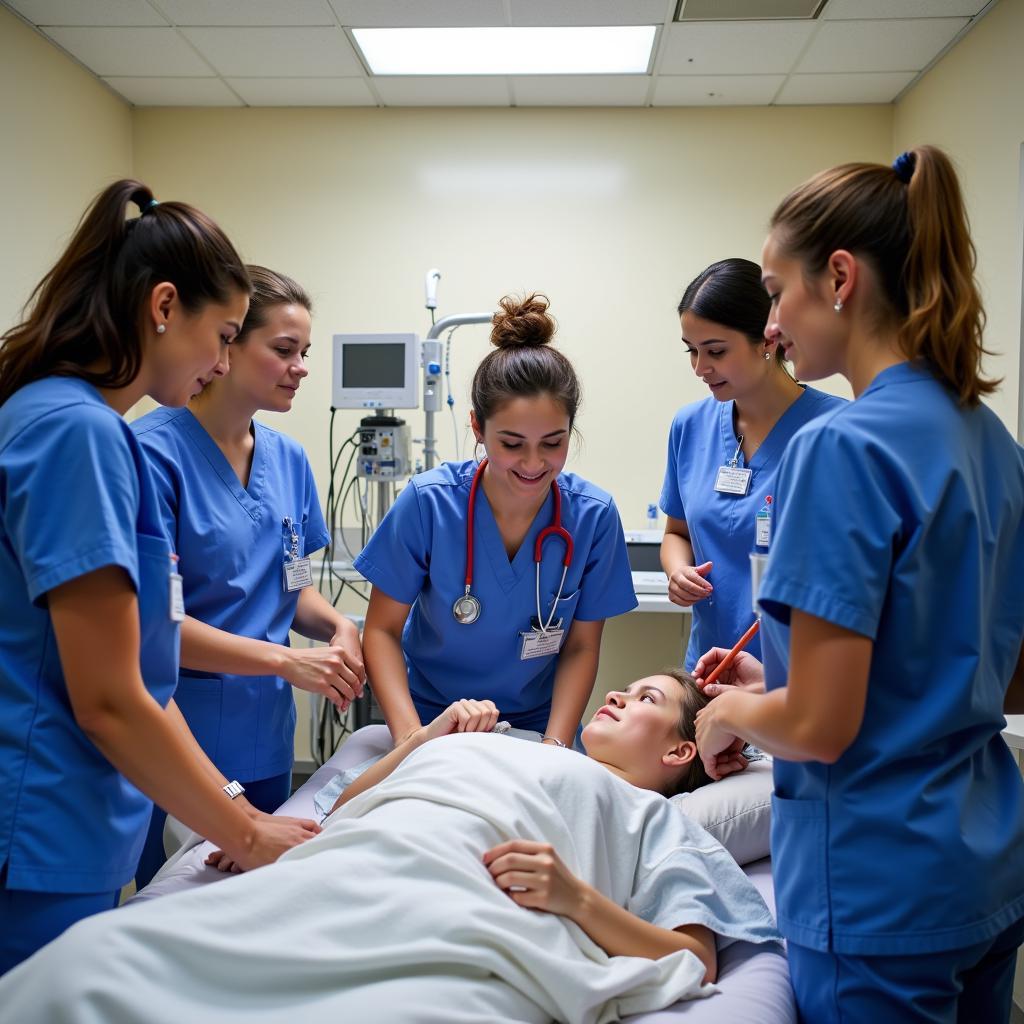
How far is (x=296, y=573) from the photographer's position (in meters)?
1.92

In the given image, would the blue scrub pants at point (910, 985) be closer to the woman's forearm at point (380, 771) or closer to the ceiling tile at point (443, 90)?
the woman's forearm at point (380, 771)

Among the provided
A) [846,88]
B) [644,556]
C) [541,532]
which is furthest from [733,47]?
[541,532]

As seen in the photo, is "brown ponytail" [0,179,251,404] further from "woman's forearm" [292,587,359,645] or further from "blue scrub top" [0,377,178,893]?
"woman's forearm" [292,587,359,645]

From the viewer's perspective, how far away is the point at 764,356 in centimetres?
196

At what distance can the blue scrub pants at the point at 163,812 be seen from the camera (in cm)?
177

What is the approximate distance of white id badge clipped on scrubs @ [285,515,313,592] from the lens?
6.24 ft

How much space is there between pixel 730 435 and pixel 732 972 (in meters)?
1.18

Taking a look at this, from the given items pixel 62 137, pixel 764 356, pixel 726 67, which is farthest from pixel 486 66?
pixel 764 356

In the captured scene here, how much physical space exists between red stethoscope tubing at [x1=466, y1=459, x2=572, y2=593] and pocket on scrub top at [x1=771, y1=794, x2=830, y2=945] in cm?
92

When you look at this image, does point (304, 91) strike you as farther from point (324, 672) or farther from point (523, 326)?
point (324, 672)

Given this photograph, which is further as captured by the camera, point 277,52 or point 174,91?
point 174,91

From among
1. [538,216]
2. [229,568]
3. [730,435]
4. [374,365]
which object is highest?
[538,216]

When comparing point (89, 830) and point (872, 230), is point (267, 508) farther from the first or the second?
point (872, 230)

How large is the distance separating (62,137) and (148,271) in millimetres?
2996
